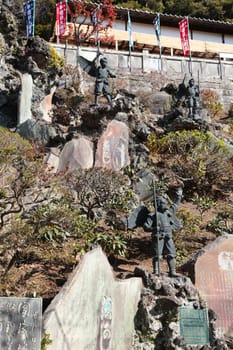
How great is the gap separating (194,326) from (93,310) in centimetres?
245

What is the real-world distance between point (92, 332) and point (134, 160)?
9.81 m

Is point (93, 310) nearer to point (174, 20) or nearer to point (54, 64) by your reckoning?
point (54, 64)

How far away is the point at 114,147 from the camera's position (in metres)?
15.1

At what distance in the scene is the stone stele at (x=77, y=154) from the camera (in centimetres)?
1400

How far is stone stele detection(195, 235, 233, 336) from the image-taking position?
859cm

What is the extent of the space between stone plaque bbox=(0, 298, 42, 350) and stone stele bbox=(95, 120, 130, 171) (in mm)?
9701

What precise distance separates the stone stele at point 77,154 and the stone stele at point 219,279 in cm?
592

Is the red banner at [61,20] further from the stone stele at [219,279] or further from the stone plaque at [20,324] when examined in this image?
the stone plaque at [20,324]

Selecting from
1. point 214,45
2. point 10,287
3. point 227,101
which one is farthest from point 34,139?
point 214,45

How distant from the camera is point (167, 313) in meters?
7.65

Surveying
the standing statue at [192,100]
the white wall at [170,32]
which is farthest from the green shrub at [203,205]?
the white wall at [170,32]

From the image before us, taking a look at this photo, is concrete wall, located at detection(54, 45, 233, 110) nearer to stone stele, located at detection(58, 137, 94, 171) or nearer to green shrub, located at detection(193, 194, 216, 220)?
stone stele, located at detection(58, 137, 94, 171)

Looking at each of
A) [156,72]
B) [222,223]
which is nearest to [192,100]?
[156,72]

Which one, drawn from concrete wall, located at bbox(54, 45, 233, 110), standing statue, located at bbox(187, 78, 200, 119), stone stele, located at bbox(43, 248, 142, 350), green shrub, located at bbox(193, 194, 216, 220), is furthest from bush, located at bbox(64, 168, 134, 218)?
concrete wall, located at bbox(54, 45, 233, 110)
